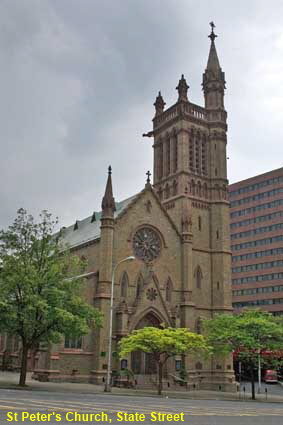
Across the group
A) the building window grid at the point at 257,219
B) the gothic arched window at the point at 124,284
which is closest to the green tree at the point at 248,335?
the gothic arched window at the point at 124,284

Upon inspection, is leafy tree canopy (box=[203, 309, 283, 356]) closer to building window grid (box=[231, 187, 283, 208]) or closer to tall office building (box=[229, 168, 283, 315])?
tall office building (box=[229, 168, 283, 315])

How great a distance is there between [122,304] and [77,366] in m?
7.14

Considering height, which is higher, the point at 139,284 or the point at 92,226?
the point at 92,226

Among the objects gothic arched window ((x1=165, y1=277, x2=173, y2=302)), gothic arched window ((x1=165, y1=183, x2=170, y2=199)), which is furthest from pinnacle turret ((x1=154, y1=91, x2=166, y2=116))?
gothic arched window ((x1=165, y1=277, x2=173, y2=302))

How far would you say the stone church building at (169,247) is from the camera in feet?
162

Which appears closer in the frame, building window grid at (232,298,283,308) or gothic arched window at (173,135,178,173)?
gothic arched window at (173,135,178,173)

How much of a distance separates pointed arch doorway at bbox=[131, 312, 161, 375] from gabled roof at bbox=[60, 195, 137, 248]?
33.1 ft

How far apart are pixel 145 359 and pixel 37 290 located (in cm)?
1871

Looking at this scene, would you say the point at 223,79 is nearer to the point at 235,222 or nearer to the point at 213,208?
the point at 213,208

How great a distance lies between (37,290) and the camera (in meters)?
37.8

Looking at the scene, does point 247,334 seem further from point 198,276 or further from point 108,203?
point 108,203

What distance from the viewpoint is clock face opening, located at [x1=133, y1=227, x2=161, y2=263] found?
55.0 m

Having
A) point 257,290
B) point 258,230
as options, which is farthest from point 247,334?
point 258,230

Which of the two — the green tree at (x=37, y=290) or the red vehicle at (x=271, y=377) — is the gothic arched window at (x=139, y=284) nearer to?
the green tree at (x=37, y=290)
